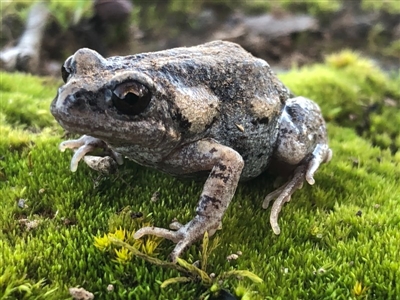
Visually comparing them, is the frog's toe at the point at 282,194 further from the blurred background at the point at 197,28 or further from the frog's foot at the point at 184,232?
the blurred background at the point at 197,28

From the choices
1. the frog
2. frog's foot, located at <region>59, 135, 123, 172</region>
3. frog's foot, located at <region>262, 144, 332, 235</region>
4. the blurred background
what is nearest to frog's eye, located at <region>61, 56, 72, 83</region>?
the frog

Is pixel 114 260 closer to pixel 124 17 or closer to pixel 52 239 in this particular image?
pixel 52 239

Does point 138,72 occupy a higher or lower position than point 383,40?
higher

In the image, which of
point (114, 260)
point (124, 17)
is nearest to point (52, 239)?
point (114, 260)

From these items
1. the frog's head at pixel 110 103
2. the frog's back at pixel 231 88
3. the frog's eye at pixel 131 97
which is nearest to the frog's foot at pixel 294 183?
the frog's back at pixel 231 88

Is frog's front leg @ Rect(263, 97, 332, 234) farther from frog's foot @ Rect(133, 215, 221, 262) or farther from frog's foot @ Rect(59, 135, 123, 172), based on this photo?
frog's foot @ Rect(59, 135, 123, 172)
